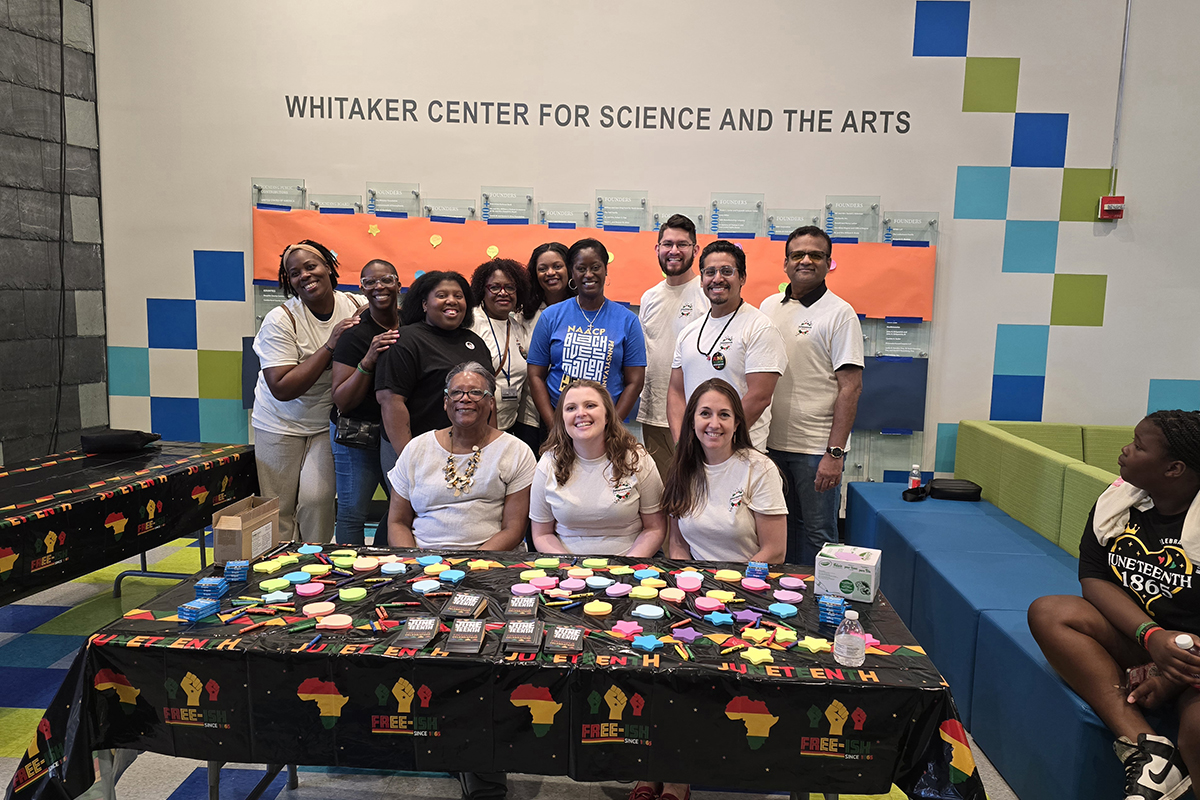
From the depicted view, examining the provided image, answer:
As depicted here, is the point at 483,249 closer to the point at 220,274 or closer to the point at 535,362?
the point at 535,362

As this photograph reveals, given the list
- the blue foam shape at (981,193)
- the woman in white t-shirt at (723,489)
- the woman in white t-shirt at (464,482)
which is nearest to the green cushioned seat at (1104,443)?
the blue foam shape at (981,193)

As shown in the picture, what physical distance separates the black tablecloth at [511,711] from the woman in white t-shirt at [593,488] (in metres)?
0.75

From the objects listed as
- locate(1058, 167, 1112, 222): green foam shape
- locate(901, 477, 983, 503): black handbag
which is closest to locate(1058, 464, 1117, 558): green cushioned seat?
locate(901, 477, 983, 503): black handbag

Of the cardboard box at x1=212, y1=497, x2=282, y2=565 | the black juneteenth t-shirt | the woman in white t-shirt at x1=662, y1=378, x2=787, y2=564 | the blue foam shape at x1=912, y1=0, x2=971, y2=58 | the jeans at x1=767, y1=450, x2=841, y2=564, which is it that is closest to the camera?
the black juneteenth t-shirt

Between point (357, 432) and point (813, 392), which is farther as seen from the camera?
point (813, 392)

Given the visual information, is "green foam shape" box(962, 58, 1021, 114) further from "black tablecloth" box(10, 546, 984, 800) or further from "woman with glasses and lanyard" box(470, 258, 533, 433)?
"black tablecloth" box(10, 546, 984, 800)

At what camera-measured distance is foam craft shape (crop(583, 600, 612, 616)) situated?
5.30 ft

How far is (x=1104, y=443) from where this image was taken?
401cm

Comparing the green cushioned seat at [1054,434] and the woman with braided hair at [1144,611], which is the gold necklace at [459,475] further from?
the green cushioned seat at [1054,434]

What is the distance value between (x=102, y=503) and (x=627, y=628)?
188 cm

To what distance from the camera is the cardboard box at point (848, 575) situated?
1706 millimetres

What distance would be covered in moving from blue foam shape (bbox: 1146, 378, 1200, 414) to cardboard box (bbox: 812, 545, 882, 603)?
11.2 ft

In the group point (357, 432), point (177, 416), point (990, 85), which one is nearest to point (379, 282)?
point (357, 432)

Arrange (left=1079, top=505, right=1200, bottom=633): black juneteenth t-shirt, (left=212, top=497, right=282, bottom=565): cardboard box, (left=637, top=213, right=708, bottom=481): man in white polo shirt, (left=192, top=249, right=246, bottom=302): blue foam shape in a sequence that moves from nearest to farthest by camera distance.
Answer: (left=1079, top=505, right=1200, bottom=633): black juneteenth t-shirt, (left=212, top=497, right=282, bottom=565): cardboard box, (left=637, top=213, right=708, bottom=481): man in white polo shirt, (left=192, top=249, right=246, bottom=302): blue foam shape
